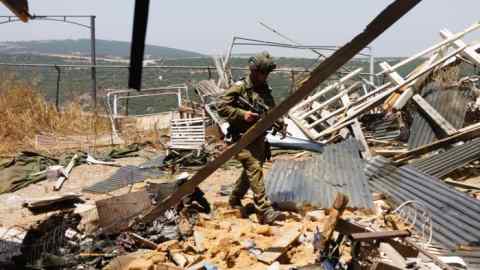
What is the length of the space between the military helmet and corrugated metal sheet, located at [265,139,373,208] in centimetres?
162

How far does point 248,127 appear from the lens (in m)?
6.09

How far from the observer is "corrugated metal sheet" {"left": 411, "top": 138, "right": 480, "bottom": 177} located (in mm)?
7484

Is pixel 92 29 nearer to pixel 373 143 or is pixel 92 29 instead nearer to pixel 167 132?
pixel 167 132

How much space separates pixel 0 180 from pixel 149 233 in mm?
4806

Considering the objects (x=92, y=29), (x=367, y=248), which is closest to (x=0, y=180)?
(x=367, y=248)

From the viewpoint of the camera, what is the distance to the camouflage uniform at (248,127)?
5.98 meters

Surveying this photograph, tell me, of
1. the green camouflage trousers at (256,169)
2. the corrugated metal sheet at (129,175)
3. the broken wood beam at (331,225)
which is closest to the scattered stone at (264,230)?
the green camouflage trousers at (256,169)

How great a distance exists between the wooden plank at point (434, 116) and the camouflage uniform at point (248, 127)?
402 cm

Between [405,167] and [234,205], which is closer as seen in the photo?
[234,205]

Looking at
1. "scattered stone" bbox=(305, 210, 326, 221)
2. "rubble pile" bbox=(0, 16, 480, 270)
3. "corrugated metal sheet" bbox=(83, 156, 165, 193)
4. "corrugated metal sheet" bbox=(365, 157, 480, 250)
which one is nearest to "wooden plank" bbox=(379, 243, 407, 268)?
"rubble pile" bbox=(0, 16, 480, 270)

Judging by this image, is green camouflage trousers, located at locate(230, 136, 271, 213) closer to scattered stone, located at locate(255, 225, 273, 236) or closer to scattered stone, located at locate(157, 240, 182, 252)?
scattered stone, located at locate(255, 225, 273, 236)

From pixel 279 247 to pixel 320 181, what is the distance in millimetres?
2394

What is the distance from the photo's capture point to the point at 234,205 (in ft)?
21.4

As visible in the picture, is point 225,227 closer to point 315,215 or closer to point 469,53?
point 315,215
